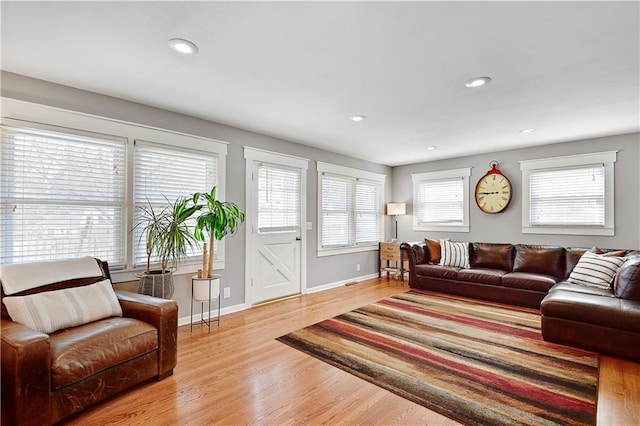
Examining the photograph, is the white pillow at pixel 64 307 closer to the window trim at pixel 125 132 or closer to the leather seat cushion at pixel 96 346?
the leather seat cushion at pixel 96 346

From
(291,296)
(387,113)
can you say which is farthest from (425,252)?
(387,113)

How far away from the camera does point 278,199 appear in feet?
15.6

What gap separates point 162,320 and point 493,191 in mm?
5519

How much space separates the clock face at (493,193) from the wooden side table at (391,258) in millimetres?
1734

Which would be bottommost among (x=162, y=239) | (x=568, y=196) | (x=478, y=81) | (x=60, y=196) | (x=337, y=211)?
(x=162, y=239)

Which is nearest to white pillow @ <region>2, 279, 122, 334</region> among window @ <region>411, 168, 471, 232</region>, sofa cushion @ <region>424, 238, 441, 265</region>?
sofa cushion @ <region>424, 238, 441, 265</region>

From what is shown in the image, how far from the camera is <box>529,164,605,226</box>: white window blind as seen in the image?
4.70 metres

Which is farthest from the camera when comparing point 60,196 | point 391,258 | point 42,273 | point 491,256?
point 391,258

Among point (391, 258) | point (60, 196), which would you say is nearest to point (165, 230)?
point (60, 196)

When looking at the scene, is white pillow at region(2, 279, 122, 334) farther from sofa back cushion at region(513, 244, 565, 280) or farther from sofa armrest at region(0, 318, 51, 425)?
sofa back cushion at region(513, 244, 565, 280)

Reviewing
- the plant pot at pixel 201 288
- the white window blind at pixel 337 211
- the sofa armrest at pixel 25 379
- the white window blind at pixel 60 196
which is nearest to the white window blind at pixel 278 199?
the white window blind at pixel 337 211

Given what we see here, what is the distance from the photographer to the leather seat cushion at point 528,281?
14.1 ft

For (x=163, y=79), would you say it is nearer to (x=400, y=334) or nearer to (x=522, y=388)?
(x=400, y=334)

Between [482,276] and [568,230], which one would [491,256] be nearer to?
[482,276]
